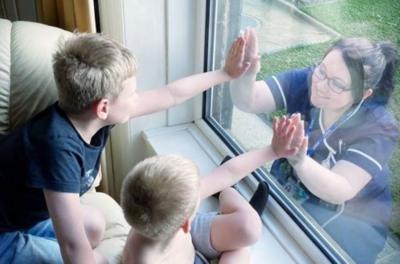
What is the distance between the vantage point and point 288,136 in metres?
0.99

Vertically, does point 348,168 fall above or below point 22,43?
below

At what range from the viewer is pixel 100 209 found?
1249 mm

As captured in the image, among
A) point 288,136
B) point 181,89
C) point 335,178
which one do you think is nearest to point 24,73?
point 181,89

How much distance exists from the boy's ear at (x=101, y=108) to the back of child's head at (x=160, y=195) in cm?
16

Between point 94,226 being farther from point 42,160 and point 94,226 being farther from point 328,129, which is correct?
point 328,129

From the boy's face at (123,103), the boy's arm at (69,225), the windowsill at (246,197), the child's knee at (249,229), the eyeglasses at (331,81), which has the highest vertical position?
the eyeglasses at (331,81)

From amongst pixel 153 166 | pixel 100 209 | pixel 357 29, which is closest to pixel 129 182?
pixel 153 166

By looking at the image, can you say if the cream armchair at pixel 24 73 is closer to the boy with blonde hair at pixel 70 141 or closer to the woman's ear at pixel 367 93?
the boy with blonde hair at pixel 70 141

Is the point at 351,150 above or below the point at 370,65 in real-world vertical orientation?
below

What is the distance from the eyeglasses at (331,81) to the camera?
3.33 feet

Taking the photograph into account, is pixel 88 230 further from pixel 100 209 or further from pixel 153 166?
pixel 153 166

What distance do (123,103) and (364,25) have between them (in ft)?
1.60

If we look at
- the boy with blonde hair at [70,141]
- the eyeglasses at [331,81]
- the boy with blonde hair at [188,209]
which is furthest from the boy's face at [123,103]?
the eyeglasses at [331,81]

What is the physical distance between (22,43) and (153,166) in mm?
460
